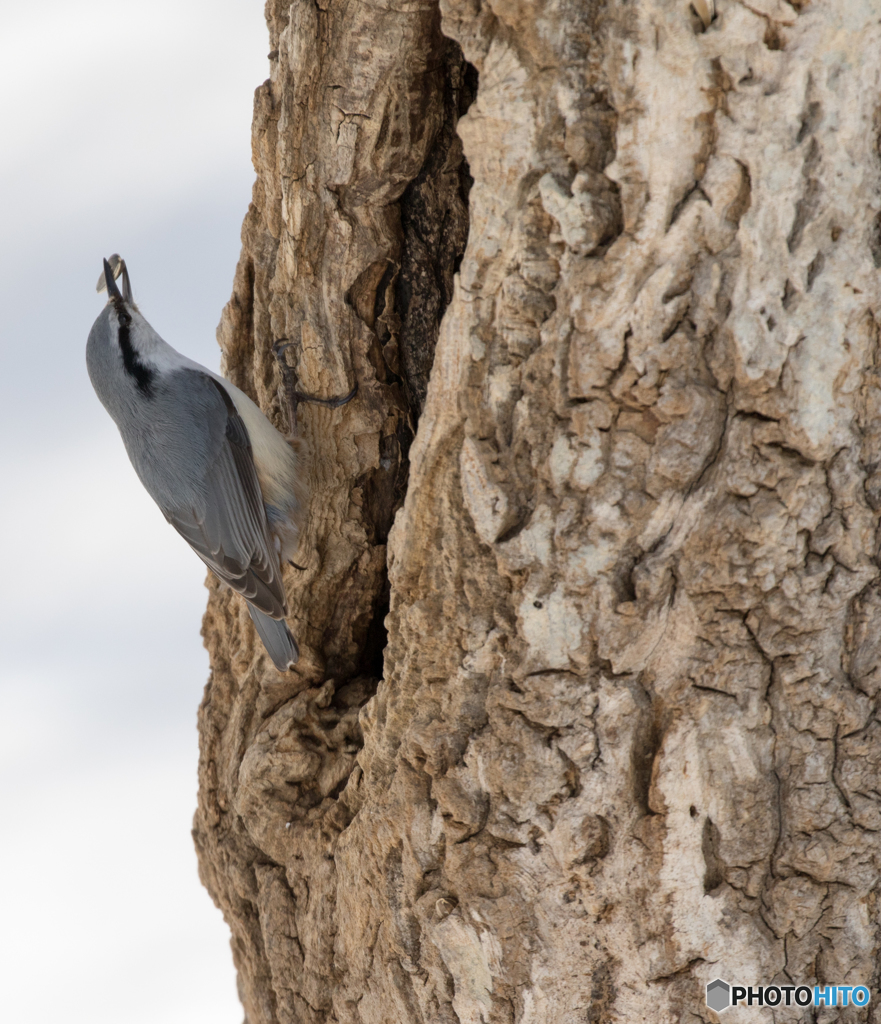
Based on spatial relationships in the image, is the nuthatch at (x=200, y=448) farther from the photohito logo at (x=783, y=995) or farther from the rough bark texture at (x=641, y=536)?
the photohito logo at (x=783, y=995)

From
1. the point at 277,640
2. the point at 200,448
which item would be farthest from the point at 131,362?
the point at 277,640

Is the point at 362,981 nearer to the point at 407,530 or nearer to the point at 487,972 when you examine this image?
the point at 487,972

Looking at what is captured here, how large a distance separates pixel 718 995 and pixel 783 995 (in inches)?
4.7

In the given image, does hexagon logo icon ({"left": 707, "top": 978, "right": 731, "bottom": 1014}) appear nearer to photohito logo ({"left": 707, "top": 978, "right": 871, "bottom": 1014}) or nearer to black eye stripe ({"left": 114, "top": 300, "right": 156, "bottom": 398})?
photohito logo ({"left": 707, "top": 978, "right": 871, "bottom": 1014})

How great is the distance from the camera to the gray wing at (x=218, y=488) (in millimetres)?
2564

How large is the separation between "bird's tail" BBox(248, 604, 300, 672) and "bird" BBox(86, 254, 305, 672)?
9cm

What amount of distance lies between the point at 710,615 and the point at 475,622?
43 cm

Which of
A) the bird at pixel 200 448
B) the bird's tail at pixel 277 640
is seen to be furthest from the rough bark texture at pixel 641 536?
the bird at pixel 200 448

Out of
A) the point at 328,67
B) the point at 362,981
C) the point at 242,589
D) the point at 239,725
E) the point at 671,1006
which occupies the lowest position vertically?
the point at 671,1006

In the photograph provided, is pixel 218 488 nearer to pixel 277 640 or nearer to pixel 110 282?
pixel 277 640

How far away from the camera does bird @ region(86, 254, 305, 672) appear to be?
8.38 ft

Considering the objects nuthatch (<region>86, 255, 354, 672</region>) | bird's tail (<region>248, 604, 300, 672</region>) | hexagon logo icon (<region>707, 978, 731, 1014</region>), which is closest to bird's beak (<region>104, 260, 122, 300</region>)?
nuthatch (<region>86, 255, 354, 672</region>)

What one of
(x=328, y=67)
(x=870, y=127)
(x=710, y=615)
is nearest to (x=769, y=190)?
(x=870, y=127)

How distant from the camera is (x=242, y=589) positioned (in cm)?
242
